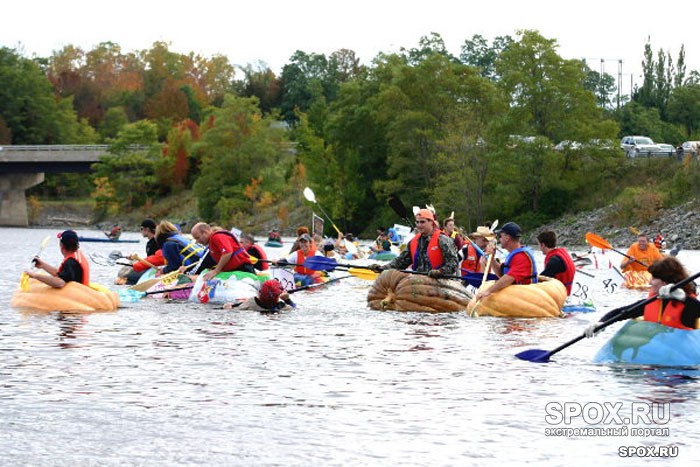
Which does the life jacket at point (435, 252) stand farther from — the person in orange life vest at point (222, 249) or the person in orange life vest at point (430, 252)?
the person in orange life vest at point (222, 249)

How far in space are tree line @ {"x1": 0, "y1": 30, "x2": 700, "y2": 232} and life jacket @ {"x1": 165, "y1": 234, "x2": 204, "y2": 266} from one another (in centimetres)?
A: 4540

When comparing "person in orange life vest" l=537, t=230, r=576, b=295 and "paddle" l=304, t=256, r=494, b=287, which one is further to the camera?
"paddle" l=304, t=256, r=494, b=287

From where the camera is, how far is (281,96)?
131750 mm

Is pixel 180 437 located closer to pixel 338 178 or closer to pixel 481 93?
pixel 481 93

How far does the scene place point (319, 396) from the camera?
11.4 m

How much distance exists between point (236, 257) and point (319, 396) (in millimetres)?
9472

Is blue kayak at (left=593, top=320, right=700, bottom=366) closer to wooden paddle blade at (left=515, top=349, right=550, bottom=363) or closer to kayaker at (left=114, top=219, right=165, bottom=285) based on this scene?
wooden paddle blade at (left=515, top=349, right=550, bottom=363)

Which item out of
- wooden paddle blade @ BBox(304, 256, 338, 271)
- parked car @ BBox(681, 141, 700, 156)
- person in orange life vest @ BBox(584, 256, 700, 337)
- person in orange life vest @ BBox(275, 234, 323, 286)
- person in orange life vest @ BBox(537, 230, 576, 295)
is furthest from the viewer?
parked car @ BBox(681, 141, 700, 156)

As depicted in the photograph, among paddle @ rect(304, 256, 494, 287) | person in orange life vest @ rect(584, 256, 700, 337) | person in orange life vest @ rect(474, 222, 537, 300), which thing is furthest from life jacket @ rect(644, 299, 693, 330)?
paddle @ rect(304, 256, 494, 287)

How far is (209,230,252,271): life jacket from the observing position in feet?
67.4

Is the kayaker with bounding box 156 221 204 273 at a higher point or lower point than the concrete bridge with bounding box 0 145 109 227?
lower

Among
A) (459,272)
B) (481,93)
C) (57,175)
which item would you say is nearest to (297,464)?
(459,272)

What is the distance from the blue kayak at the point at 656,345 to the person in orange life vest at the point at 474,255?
27.3ft

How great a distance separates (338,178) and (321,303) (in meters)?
59.3
